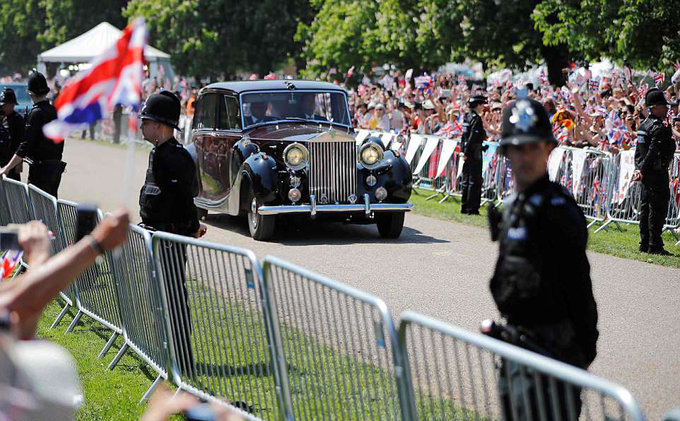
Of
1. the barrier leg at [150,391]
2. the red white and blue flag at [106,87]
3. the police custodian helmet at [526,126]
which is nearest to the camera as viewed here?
the red white and blue flag at [106,87]

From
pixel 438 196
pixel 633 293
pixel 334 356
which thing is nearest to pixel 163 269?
pixel 334 356

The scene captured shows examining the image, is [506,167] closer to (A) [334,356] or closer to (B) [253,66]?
(A) [334,356]

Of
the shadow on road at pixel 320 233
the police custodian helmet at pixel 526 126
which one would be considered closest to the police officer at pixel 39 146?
the shadow on road at pixel 320 233

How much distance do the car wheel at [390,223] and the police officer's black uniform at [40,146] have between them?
451 cm

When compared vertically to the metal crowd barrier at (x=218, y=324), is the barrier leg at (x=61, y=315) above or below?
below

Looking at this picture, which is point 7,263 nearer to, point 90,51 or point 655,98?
point 655,98

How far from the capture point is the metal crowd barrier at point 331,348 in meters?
4.37

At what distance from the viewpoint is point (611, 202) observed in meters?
14.3

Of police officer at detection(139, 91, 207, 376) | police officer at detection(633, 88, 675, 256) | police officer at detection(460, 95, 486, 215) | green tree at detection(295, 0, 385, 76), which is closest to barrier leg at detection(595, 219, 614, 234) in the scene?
police officer at detection(633, 88, 675, 256)

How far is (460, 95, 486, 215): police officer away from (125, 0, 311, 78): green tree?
101 feet

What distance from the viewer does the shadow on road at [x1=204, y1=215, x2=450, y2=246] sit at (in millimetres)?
13609

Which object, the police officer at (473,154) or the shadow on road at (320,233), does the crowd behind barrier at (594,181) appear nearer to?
the police officer at (473,154)

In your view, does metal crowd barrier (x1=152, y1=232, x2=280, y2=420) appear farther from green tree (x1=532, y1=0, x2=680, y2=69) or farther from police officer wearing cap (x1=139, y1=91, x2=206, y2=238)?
green tree (x1=532, y1=0, x2=680, y2=69)

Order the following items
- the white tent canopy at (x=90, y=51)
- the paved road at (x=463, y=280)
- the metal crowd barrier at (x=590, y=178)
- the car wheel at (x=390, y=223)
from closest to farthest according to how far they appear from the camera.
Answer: the paved road at (x=463, y=280) → the car wheel at (x=390, y=223) → the metal crowd barrier at (x=590, y=178) → the white tent canopy at (x=90, y=51)
